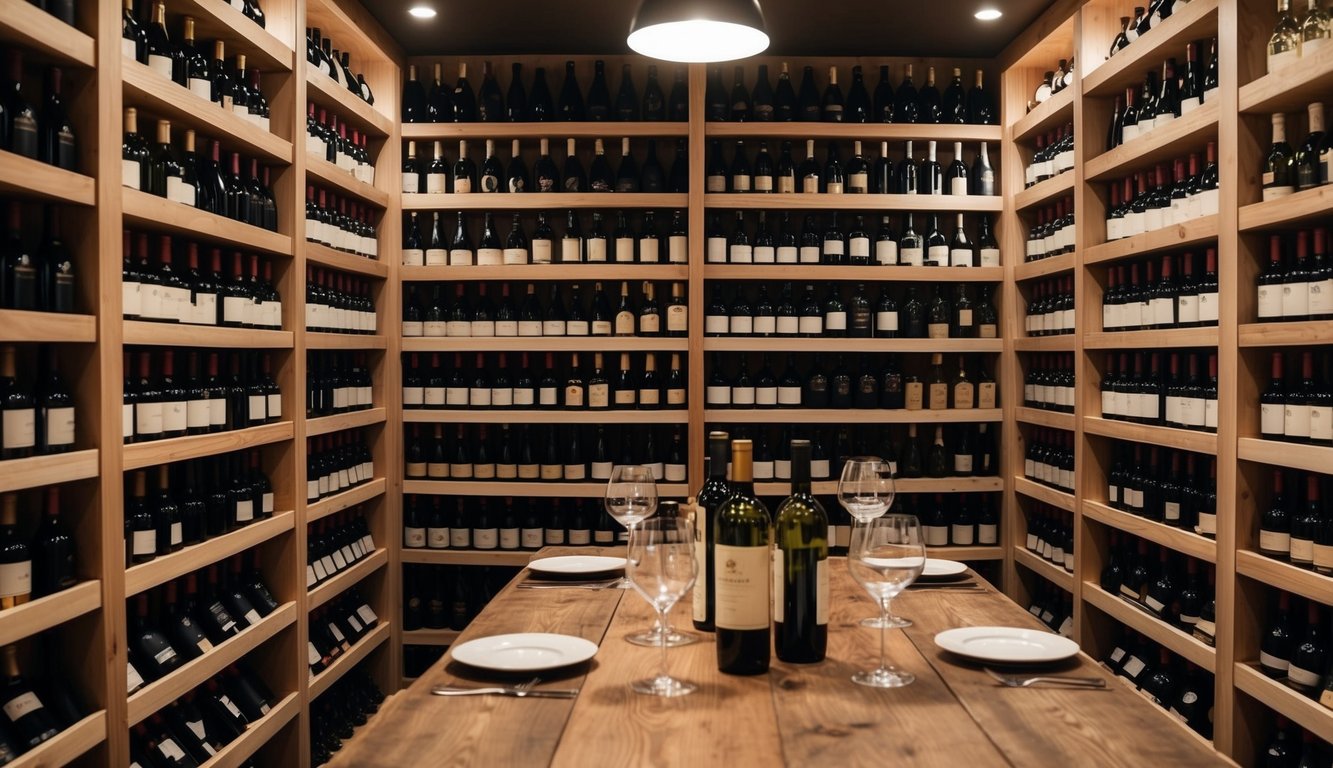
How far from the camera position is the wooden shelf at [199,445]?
229cm

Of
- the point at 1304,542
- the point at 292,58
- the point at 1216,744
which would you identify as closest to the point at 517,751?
the point at 1304,542

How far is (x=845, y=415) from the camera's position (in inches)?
162

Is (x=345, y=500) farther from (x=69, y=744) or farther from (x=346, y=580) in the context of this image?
(x=69, y=744)

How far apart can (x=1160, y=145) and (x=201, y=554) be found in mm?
2811

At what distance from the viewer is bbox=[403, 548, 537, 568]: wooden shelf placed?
4078mm

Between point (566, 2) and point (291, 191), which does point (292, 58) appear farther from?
point (566, 2)

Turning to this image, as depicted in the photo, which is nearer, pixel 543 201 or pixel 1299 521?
pixel 1299 521

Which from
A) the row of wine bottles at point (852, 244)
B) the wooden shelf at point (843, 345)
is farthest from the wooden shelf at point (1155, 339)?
the row of wine bottles at point (852, 244)

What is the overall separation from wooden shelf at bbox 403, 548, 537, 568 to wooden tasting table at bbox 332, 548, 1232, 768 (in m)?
2.46

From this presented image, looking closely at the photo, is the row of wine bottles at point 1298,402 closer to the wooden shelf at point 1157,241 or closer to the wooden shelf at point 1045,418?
the wooden shelf at point 1157,241

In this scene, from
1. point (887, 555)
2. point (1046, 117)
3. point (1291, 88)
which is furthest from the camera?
point (1046, 117)

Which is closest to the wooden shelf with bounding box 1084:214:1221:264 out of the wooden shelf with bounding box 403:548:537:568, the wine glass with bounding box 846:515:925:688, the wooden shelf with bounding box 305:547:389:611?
the wine glass with bounding box 846:515:925:688

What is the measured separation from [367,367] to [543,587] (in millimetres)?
2185

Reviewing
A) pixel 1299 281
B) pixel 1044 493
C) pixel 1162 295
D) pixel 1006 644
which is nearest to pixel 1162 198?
pixel 1162 295
